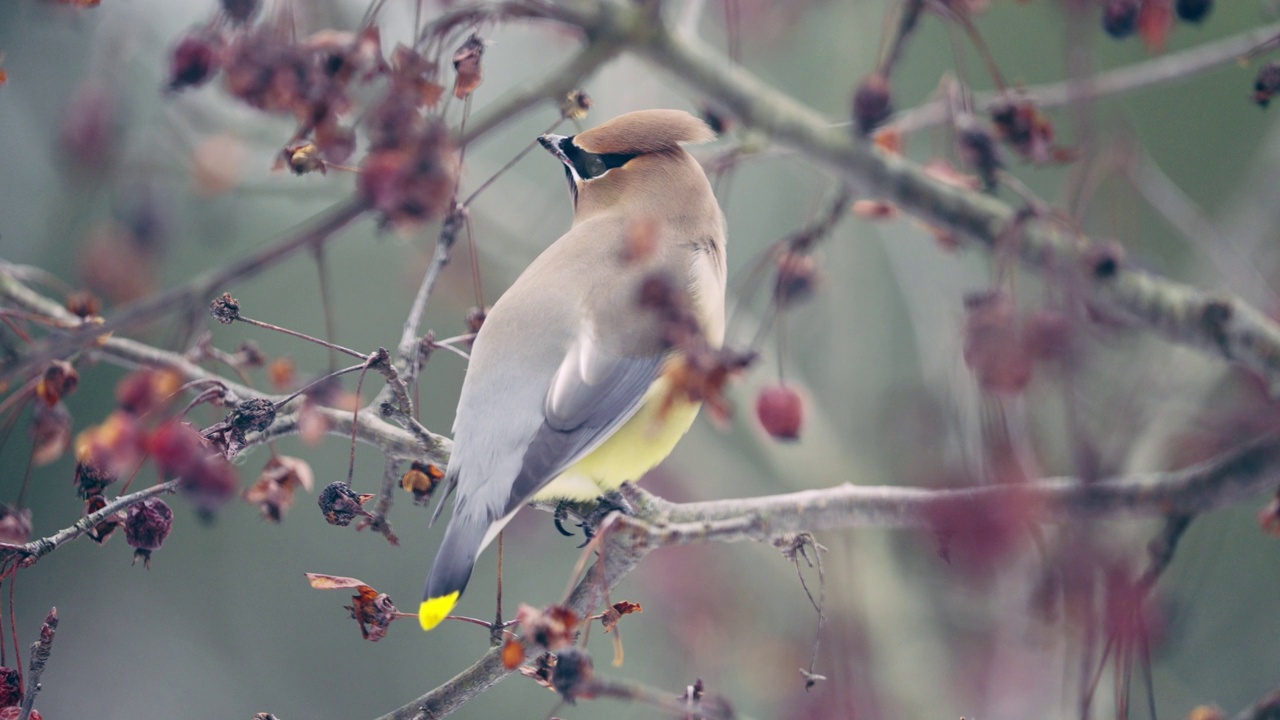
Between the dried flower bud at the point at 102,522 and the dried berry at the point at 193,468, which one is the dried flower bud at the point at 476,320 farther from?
the dried berry at the point at 193,468

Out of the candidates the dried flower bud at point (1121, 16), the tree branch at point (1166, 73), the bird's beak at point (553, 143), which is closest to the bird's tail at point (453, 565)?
the bird's beak at point (553, 143)

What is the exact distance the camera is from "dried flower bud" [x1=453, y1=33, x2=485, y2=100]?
1850 mm

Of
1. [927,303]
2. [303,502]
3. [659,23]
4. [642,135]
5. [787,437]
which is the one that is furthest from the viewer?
[303,502]

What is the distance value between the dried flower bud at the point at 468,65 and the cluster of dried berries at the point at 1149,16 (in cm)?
121

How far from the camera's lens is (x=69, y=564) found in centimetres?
677

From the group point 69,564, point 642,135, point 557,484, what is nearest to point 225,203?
point 642,135

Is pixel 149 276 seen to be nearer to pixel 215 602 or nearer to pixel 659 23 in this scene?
pixel 659 23

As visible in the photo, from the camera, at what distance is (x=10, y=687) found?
6.30ft

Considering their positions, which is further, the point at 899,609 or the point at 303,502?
the point at 303,502

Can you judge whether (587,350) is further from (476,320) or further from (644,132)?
(644,132)

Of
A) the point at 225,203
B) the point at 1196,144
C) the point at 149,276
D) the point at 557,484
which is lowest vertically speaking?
the point at 557,484

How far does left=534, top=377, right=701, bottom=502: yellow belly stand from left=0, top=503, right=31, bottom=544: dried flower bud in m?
1.03

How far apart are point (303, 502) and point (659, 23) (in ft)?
20.9

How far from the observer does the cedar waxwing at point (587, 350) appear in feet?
7.73
